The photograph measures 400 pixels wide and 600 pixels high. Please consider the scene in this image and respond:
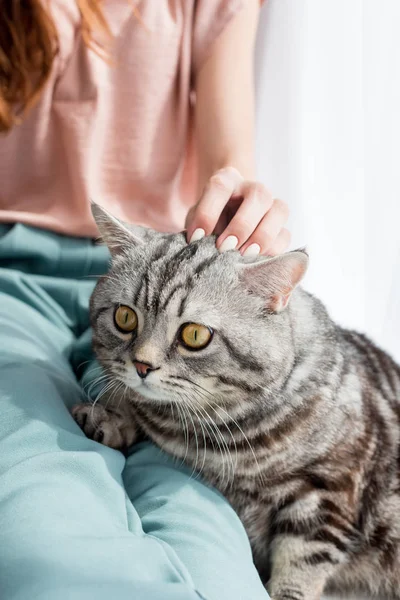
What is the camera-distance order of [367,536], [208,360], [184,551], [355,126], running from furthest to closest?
[355,126] → [367,536] → [208,360] → [184,551]

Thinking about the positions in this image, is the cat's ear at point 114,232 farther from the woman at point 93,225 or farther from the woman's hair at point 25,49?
the woman's hair at point 25,49

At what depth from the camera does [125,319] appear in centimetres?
91

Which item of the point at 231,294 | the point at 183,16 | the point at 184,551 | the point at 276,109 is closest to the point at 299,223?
the point at 276,109

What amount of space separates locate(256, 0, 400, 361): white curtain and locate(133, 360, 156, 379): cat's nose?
75 centimetres

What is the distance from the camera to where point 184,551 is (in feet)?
2.44

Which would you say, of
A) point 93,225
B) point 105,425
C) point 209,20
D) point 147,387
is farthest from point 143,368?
point 209,20

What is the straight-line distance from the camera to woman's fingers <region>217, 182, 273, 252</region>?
0.90m

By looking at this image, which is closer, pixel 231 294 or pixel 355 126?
pixel 231 294

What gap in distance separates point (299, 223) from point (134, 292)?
727 millimetres

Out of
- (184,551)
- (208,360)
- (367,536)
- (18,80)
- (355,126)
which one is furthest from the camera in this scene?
(355,126)

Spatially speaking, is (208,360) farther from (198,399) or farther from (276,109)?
(276,109)

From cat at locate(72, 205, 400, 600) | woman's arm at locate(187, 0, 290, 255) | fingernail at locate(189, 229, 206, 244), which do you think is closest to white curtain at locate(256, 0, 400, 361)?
woman's arm at locate(187, 0, 290, 255)

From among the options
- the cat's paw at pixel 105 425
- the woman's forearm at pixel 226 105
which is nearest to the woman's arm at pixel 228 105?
the woman's forearm at pixel 226 105

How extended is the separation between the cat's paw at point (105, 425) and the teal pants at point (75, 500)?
0.03m
